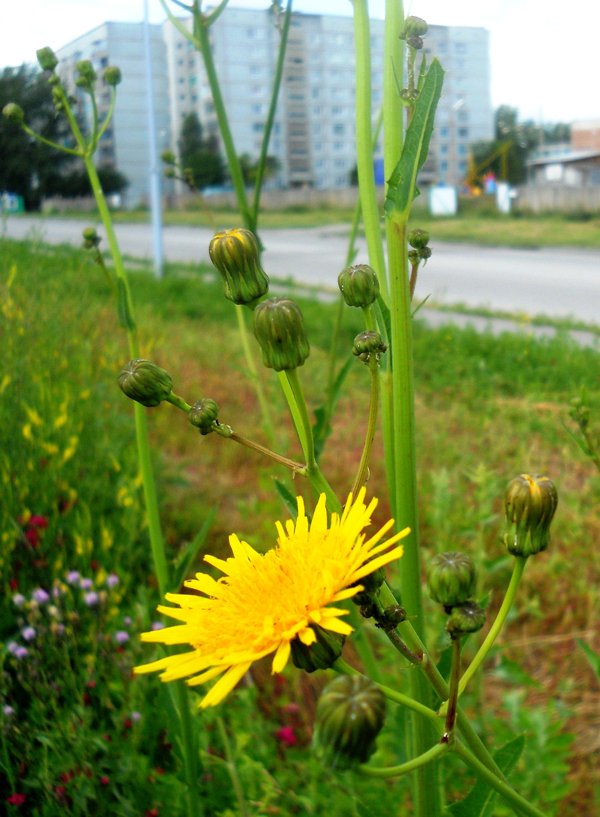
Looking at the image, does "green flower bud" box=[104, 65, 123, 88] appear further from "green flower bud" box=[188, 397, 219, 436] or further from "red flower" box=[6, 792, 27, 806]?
"red flower" box=[6, 792, 27, 806]

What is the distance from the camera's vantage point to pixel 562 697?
1558 mm

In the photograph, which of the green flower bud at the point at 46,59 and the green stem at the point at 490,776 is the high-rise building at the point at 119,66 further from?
the green stem at the point at 490,776

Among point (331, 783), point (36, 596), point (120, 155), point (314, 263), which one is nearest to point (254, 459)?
point (120, 155)

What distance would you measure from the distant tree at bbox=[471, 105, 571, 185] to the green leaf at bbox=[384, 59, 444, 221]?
1989 cm

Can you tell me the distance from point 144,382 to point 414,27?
13.5 inches

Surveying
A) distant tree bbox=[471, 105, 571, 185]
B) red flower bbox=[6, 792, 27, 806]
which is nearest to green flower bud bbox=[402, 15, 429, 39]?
red flower bbox=[6, 792, 27, 806]

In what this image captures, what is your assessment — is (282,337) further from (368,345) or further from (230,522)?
(230,522)

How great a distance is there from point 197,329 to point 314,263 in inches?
203

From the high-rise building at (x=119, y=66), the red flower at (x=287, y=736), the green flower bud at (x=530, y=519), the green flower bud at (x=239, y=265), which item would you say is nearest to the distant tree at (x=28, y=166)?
the high-rise building at (x=119, y=66)

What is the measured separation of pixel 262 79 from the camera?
712 cm

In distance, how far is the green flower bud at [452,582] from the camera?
0.55m

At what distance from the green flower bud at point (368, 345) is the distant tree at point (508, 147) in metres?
19.9

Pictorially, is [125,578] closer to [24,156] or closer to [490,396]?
[24,156]

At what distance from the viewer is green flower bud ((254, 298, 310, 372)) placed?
0.58 m
